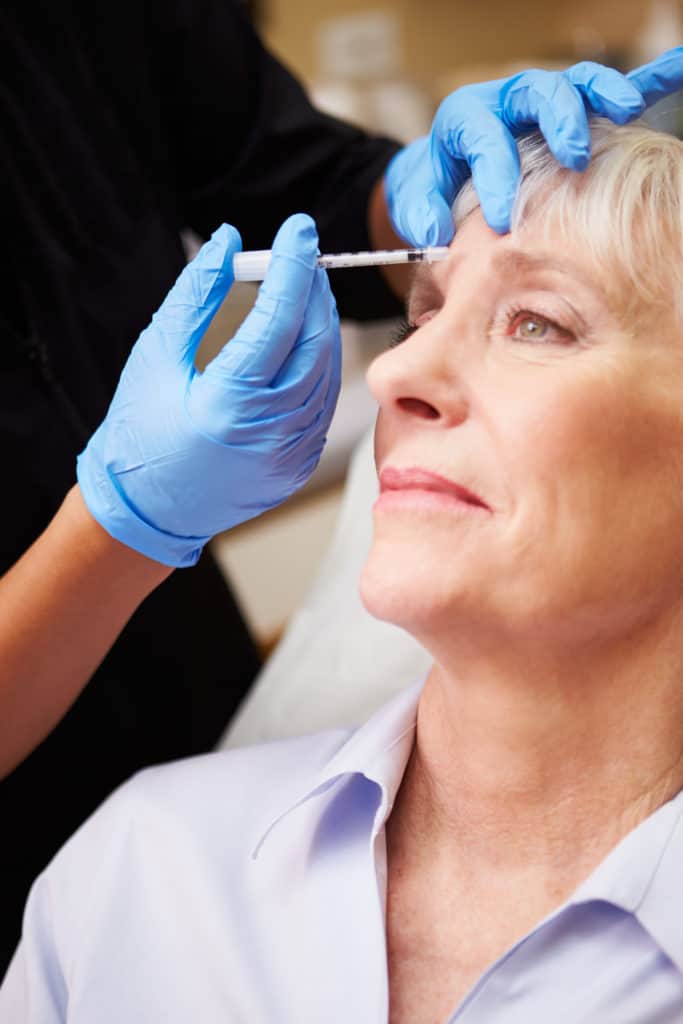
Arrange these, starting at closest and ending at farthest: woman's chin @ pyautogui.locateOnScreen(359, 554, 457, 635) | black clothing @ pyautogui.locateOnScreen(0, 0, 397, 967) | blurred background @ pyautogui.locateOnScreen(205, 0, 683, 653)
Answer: woman's chin @ pyautogui.locateOnScreen(359, 554, 457, 635)
black clothing @ pyautogui.locateOnScreen(0, 0, 397, 967)
blurred background @ pyautogui.locateOnScreen(205, 0, 683, 653)

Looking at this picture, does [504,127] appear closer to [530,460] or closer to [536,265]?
[536,265]

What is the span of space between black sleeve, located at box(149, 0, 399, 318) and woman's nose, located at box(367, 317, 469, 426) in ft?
2.22

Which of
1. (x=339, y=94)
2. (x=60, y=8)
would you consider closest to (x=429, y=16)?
(x=339, y=94)

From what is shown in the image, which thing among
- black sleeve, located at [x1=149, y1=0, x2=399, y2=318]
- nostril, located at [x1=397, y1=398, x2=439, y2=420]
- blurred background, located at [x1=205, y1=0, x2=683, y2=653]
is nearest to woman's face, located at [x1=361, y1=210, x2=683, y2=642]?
nostril, located at [x1=397, y1=398, x2=439, y2=420]

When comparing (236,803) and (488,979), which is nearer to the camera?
(488,979)

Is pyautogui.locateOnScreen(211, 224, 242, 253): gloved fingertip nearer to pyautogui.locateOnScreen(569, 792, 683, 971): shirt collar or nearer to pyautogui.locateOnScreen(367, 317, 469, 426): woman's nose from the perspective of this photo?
pyautogui.locateOnScreen(367, 317, 469, 426): woman's nose

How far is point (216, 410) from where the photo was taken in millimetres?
932

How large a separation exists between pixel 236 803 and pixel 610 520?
50 cm

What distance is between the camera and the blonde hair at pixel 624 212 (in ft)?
2.79

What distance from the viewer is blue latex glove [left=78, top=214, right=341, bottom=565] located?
0.92 m

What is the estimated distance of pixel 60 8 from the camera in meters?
1.33

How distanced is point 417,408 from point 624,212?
0.23m

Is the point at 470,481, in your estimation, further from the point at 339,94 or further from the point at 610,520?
the point at 339,94

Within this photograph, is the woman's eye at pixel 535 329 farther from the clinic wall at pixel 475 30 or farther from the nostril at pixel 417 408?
the clinic wall at pixel 475 30
